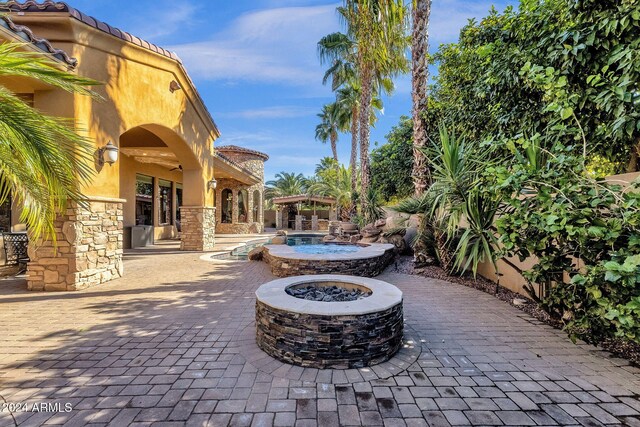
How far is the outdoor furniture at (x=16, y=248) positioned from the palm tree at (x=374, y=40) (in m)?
11.1

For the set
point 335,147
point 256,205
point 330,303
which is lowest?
point 330,303

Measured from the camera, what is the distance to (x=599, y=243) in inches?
120

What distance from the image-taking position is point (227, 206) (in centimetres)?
2288

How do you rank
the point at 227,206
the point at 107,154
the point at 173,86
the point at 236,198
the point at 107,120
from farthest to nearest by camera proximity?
the point at 227,206
the point at 236,198
the point at 173,86
the point at 107,120
the point at 107,154

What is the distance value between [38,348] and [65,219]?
345 cm

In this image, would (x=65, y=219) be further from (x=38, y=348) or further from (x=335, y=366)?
(x=335, y=366)

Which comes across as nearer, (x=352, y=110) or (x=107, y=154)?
(x=107, y=154)

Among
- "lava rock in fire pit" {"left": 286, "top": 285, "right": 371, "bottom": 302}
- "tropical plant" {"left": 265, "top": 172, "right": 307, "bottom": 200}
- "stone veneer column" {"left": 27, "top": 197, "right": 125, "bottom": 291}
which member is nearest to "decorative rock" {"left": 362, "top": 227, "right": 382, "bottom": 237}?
"lava rock in fire pit" {"left": 286, "top": 285, "right": 371, "bottom": 302}

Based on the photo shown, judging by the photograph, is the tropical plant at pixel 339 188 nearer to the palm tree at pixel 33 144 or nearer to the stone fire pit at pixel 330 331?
the stone fire pit at pixel 330 331

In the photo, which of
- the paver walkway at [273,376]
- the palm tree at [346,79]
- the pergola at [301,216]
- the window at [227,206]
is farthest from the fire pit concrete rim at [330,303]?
the pergola at [301,216]

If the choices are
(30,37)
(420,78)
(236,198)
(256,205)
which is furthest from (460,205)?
(256,205)

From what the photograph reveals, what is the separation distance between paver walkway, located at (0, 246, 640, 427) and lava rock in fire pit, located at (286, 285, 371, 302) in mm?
830

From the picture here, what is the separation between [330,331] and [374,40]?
1139 centimetres

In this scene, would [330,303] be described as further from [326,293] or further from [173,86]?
[173,86]
